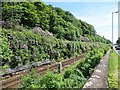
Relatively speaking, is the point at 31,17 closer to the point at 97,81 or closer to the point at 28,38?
the point at 28,38

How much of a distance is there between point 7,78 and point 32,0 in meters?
24.4

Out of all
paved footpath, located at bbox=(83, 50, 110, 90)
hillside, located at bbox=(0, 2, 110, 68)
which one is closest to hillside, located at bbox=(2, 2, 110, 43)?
hillside, located at bbox=(0, 2, 110, 68)

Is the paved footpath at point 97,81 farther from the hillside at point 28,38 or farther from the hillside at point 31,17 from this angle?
the hillside at point 31,17

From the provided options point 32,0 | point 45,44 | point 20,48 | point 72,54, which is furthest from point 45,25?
point 20,48

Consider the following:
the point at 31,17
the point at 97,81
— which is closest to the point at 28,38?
the point at 97,81

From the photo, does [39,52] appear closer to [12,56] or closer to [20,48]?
[20,48]

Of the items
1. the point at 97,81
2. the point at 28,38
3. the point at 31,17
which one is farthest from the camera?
the point at 31,17

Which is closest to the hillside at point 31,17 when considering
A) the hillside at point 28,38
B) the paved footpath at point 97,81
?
the hillside at point 28,38

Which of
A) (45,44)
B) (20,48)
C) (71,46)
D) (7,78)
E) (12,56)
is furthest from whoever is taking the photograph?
(71,46)

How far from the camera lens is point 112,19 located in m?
46.6

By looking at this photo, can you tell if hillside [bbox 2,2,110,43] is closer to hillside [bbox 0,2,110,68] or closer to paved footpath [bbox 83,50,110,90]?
hillside [bbox 0,2,110,68]

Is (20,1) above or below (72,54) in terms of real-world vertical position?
above

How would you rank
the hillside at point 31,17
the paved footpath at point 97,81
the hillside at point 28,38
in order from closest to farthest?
the paved footpath at point 97,81 → the hillside at point 28,38 → the hillside at point 31,17

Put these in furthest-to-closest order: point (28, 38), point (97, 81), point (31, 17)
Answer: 1. point (31, 17)
2. point (28, 38)
3. point (97, 81)
